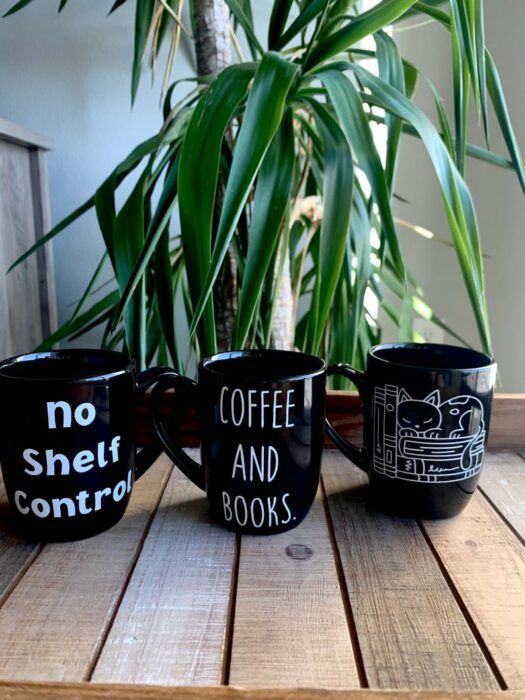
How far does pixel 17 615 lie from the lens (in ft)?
1.16

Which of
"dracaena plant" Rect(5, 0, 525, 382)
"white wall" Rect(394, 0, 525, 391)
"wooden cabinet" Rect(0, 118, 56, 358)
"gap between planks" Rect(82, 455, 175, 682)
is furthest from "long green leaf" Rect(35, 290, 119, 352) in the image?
"white wall" Rect(394, 0, 525, 391)

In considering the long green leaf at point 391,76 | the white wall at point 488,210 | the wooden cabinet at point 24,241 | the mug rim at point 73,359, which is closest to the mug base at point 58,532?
the mug rim at point 73,359

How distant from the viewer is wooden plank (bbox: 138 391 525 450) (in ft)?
1.95

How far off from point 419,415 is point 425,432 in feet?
0.05

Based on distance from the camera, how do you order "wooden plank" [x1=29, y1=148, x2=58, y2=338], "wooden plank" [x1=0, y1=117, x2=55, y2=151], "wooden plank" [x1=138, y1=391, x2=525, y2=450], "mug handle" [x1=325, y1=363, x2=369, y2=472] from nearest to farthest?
"mug handle" [x1=325, y1=363, x2=369, y2=472] → "wooden plank" [x1=138, y1=391, x2=525, y2=450] → "wooden plank" [x1=0, y1=117, x2=55, y2=151] → "wooden plank" [x1=29, y1=148, x2=58, y2=338]

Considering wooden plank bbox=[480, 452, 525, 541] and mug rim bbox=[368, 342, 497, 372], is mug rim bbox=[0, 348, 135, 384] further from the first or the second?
wooden plank bbox=[480, 452, 525, 541]

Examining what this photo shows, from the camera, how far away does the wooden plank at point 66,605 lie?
12.3 inches

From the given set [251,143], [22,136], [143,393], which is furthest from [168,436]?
[22,136]

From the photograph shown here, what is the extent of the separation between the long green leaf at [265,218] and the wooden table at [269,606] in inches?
7.2

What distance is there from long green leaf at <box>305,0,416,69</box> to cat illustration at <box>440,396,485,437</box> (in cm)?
36

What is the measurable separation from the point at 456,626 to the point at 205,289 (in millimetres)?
282

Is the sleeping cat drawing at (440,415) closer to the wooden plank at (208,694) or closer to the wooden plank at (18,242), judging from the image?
the wooden plank at (208,694)

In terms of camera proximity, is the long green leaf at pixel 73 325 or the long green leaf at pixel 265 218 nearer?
the long green leaf at pixel 265 218

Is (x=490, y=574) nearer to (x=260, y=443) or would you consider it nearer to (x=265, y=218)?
(x=260, y=443)
